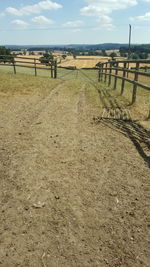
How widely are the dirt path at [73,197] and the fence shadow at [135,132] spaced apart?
0.04 meters

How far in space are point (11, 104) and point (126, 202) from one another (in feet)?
19.6

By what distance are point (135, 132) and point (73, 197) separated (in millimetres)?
2721

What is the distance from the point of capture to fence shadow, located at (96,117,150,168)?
13.0 feet

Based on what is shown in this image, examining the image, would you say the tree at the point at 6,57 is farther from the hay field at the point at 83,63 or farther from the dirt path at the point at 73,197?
the hay field at the point at 83,63

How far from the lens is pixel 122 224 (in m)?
2.34

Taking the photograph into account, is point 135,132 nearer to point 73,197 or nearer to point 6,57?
point 73,197

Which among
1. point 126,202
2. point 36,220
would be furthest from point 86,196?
point 36,220

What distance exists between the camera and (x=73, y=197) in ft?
9.07

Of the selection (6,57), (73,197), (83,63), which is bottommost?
(73,197)

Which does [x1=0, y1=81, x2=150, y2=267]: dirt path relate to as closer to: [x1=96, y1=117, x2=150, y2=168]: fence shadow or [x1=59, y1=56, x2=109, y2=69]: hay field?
[x1=96, y1=117, x2=150, y2=168]: fence shadow

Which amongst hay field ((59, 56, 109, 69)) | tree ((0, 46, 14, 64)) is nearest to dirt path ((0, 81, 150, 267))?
tree ((0, 46, 14, 64))

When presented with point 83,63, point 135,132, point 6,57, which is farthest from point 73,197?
point 83,63

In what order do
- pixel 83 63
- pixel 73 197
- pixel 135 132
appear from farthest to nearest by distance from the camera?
pixel 83 63
pixel 135 132
pixel 73 197

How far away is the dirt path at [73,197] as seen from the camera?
2037mm
